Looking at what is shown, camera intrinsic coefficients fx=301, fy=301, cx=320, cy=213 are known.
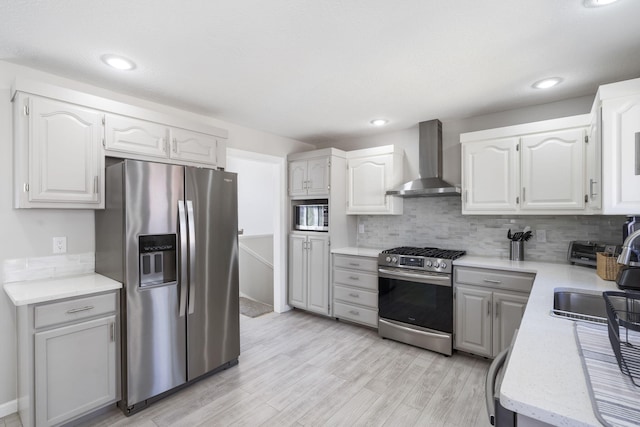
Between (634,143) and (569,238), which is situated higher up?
(634,143)

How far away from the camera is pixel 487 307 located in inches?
106

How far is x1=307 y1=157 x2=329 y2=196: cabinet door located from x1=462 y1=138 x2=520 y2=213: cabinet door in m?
1.56

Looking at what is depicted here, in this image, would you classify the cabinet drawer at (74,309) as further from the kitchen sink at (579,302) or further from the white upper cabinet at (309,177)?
the kitchen sink at (579,302)

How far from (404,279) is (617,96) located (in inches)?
83.5

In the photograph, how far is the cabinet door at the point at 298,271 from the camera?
3.98 m

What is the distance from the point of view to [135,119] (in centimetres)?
243

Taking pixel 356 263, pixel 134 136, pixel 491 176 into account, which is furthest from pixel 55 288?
pixel 491 176

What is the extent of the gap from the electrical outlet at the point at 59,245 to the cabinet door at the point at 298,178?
2.44 metres

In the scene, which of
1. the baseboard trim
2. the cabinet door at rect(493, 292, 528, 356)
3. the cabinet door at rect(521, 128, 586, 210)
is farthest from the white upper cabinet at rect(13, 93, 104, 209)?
the cabinet door at rect(521, 128, 586, 210)

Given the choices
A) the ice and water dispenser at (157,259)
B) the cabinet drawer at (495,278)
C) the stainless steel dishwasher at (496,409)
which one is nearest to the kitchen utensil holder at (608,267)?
the cabinet drawer at (495,278)

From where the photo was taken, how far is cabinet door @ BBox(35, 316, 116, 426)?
1773 millimetres

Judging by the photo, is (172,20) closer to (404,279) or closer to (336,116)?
(336,116)

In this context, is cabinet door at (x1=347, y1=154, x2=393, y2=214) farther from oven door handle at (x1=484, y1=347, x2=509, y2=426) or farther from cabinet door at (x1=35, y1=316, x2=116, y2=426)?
cabinet door at (x1=35, y1=316, x2=116, y2=426)

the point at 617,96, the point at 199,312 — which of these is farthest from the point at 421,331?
the point at 617,96
